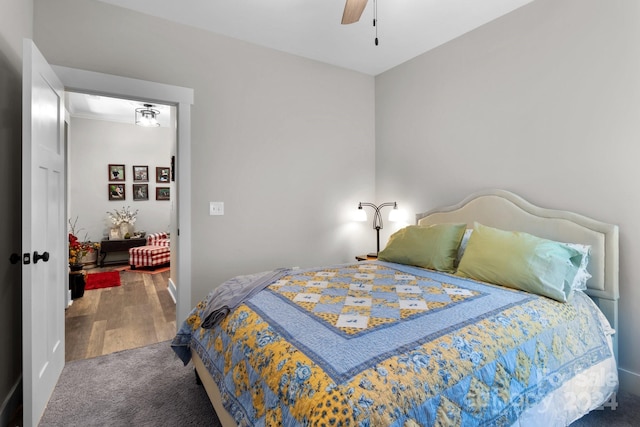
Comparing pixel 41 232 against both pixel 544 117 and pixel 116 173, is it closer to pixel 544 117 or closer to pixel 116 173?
pixel 544 117

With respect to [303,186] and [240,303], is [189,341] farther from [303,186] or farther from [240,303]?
[303,186]

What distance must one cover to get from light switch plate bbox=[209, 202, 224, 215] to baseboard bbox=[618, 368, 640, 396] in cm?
317

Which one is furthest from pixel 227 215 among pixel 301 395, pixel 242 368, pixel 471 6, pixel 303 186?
pixel 471 6

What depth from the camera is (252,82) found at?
3.14 meters

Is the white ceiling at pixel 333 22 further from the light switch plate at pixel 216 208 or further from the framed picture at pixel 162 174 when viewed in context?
the framed picture at pixel 162 174

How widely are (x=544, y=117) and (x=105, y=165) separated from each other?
6898 millimetres

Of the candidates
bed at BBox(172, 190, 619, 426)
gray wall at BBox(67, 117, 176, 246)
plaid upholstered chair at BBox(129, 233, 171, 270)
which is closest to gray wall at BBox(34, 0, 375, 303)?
bed at BBox(172, 190, 619, 426)

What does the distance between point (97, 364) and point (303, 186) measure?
2.31 metres

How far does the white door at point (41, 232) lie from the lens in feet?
5.29

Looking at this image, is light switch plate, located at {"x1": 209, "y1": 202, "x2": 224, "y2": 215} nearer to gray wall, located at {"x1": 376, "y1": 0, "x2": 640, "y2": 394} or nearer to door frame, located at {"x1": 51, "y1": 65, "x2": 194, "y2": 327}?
door frame, located at {"x1": 51, "y1": 65, "x2": 194, "y2": 327}

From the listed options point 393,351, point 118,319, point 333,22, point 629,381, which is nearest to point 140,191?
point 118,319

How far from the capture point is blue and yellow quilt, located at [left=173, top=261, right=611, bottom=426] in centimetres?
104

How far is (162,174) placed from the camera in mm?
6703

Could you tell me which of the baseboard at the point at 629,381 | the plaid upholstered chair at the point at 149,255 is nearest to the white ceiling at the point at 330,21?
the baseboard at the point at 629,381
